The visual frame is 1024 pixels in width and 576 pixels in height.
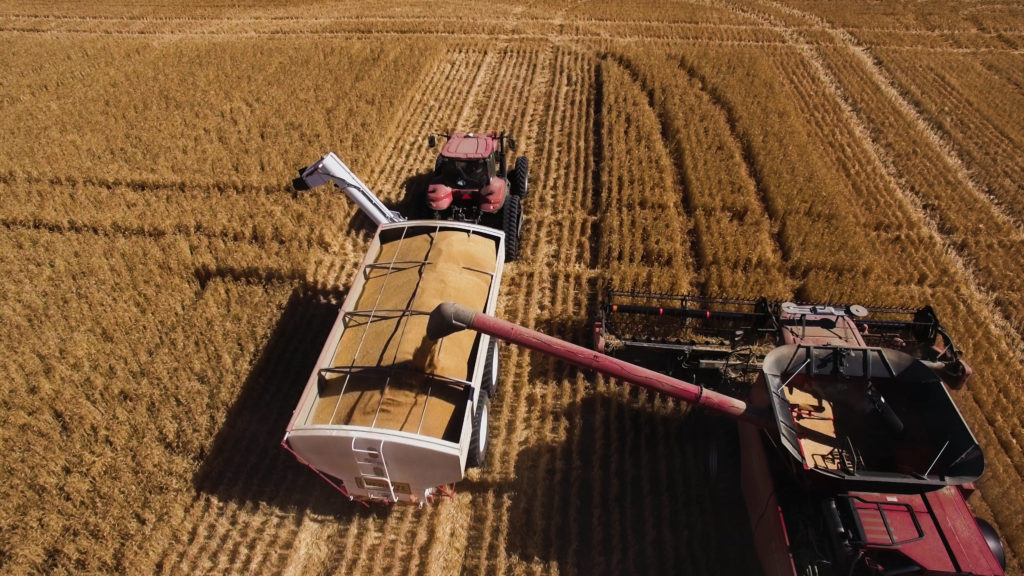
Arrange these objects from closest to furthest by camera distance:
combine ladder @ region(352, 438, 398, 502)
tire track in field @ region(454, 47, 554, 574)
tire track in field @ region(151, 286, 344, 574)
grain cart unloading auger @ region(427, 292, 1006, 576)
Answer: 1. grain cart unloading auger @ region(427, 292, 1006, 576)
2. combine ladder @ region(352, 438, 398, 502)
3. tire track in field @ region(151, 286, 344, 574)
4. tire track in field @ region(454, 47, 554, 574)

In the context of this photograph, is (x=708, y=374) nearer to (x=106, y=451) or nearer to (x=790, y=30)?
(x=106, y=451)

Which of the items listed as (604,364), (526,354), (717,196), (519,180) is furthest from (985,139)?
(604,364)

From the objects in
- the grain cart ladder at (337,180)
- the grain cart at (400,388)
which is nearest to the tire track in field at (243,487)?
the grain cart at (400,388)

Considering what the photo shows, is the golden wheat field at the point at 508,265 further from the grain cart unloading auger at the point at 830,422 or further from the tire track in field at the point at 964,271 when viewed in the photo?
the grain cart unloading auger at the point at 830,422

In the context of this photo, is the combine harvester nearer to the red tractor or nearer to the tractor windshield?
the red tractor

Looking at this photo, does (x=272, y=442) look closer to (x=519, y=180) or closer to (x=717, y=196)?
(x=519, y=180)

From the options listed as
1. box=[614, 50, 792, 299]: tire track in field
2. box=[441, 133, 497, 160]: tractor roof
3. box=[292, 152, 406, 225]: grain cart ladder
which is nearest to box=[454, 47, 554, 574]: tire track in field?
box=[441, 133, 497, 160]: tractor roof

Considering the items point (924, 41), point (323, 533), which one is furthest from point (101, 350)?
point (924, 41)
